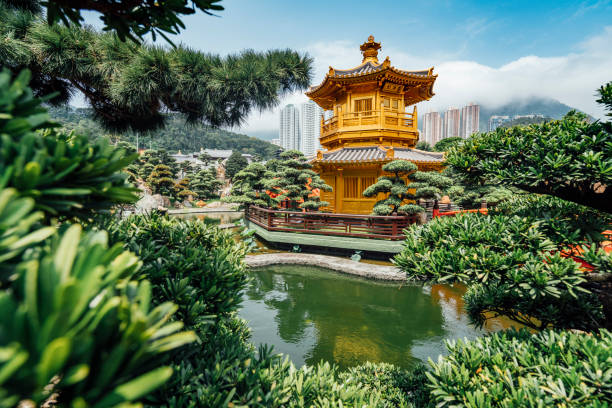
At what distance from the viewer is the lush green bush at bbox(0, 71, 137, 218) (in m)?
0.79

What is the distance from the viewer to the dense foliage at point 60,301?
53 centimetres

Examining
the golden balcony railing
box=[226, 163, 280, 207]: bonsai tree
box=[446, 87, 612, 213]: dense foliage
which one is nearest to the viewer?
box=[446, 87, 612, 213]: dense foliage

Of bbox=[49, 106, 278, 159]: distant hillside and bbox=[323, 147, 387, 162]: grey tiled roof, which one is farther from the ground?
bbox=[49, 106, 278, 159]: distant hillside

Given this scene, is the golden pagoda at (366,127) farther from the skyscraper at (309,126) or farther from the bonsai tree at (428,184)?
the skyscraper at (309,126)

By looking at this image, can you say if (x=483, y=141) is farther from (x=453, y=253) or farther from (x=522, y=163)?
(x=453, y=253)

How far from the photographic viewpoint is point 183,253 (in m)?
2.29

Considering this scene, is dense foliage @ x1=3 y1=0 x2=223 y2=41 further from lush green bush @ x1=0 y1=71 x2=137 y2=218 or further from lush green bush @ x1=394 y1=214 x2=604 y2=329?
lush green bush @ x1=394 y1=214 x2=604 y2=329

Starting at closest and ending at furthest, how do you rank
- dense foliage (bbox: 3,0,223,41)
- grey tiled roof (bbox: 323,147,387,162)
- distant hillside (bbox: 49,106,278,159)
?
dense foliage (bbox: 3,0,223,41), grey tiled roof (bbox: 323,147,387,162), distant hillside (bbox: 49,106,278,159)

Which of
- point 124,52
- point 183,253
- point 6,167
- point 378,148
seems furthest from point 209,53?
point 378,148

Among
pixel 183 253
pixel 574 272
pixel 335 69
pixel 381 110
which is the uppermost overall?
pixel 335 69

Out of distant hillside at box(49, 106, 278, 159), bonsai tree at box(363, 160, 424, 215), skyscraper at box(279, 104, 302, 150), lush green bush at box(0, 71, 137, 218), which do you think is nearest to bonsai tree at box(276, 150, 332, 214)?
bonsai tree at box(363, 160, 424, 215)

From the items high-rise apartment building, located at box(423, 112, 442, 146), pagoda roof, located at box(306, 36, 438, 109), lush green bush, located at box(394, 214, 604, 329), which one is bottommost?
lush green bush, located at box(394, 214, 604, 329)

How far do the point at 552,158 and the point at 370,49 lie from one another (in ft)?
46.4

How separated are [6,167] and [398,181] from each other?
9.64 meters
